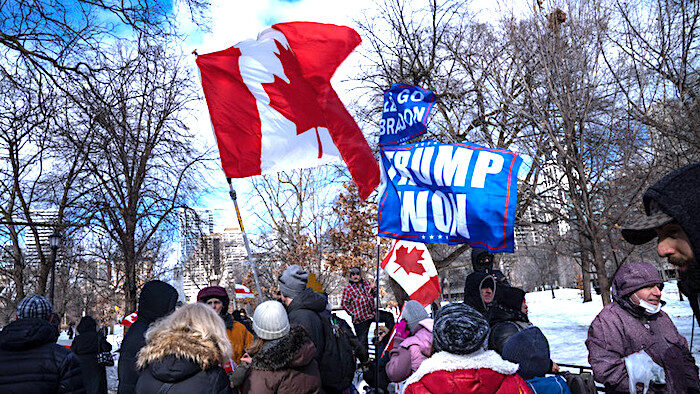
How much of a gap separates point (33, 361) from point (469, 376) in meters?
3.23

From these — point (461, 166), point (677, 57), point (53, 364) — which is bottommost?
point (53, 364)

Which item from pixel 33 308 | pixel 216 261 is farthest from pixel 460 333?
pixel 216 261

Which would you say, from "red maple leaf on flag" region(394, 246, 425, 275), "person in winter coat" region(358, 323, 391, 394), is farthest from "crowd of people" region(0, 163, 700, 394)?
"red maple leaf on flag" region(394, 246, 425, 275)

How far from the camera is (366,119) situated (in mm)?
20016

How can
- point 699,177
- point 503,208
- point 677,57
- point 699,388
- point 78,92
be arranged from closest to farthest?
point 699,177 → point 699,388 → point 503,208 → point 78,92 → point 677,57

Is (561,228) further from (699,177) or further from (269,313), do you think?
(699,177)

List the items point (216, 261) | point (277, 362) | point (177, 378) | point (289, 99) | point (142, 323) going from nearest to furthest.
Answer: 1. point (177, 378)
2. point (277, 362)
3. point (142, 323)
4. point (289, 99)
5. point (216, 261)

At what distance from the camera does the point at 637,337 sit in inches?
159

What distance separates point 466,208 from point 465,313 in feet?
8.37

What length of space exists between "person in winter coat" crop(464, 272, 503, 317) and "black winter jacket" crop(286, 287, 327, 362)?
1.89m

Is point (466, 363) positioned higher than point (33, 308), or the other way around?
point (33, 308)

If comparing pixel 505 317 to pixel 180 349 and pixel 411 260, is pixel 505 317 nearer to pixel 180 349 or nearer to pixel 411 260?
pixel 180 349

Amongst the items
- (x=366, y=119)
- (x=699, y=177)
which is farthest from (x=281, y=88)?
(x=366, y=119)

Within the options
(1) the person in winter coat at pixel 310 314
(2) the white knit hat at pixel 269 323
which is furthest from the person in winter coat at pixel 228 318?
(2) the white knit hat at pixel 269 323
